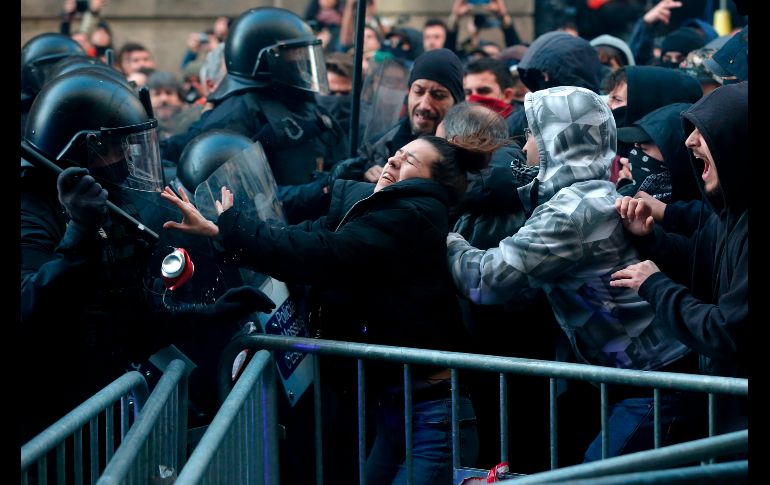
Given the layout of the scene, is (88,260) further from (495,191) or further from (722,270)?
(722,270)

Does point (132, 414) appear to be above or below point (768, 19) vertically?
below

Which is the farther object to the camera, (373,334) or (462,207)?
(462,207)

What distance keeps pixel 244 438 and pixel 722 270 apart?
4.82ft

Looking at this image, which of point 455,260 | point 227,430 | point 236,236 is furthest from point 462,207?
point 227,430

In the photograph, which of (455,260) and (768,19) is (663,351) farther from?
(768,19)

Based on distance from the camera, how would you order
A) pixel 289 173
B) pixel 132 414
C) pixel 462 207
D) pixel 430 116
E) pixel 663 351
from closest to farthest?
pixel 132 414
pixel 663 351
pixel 462 207
pixel 430 116
pixel 289 173

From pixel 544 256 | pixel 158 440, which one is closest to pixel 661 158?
pixel 544 256

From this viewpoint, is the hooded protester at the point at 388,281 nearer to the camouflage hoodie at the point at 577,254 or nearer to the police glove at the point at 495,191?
the camouflage hoodie at the point at 577,254

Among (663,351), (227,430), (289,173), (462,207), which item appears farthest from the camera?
(289,173)

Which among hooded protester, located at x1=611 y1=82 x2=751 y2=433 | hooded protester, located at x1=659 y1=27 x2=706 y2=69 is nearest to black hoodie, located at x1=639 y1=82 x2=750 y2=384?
hooded protester, located at x1=611 y1=82 x2=751 y2=433

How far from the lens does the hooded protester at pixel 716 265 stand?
3.10 meters

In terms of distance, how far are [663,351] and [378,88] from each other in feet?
9.73

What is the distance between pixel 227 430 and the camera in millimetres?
3111

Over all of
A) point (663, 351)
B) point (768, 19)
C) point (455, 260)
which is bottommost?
point (663, 351)
